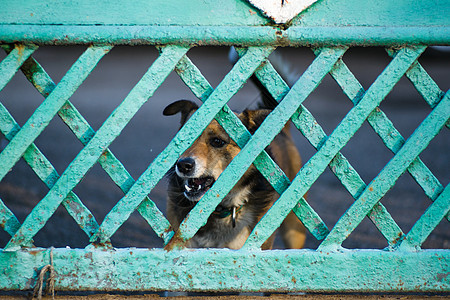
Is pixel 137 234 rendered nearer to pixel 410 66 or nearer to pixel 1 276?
pixel 1 276

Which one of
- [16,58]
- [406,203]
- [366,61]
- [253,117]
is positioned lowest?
[16,58]

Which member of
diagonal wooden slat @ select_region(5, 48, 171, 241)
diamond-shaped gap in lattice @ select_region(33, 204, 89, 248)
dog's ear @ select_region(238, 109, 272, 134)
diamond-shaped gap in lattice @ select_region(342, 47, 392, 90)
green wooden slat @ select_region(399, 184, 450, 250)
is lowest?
diamond-shaped gap in lattice @ select_region(33, 204, 89, 248)

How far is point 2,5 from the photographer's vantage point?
1.92m

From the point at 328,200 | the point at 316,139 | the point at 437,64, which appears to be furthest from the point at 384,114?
the point at 437,64

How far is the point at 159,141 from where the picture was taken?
7.53m

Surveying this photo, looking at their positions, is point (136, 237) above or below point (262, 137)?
below

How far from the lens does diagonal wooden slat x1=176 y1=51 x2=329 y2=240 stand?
203 centimetres

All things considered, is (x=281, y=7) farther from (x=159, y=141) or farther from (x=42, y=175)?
(x=159, y=141)

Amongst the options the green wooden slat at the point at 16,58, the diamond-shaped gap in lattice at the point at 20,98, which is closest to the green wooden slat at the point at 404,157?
the green wooden slat at the point at 16,58

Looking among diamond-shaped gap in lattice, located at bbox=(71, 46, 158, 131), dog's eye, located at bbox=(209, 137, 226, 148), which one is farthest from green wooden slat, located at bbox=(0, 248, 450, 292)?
diamond-shaped gap in lattice, located at bbox=(71, 46, 158, 131)

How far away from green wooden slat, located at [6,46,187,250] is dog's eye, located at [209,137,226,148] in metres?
1.08

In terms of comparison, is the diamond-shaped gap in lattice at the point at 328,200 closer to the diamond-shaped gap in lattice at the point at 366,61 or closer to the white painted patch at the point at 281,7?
Answer: the white painted patch at the point at 281,7

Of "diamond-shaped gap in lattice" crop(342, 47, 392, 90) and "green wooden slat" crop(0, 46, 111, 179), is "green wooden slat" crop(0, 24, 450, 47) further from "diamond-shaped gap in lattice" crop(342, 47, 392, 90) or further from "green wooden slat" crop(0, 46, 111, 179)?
"diamond-shaped gap in lattice" crop(342, 47, 392, 90)

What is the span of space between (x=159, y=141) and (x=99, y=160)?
550 cm
